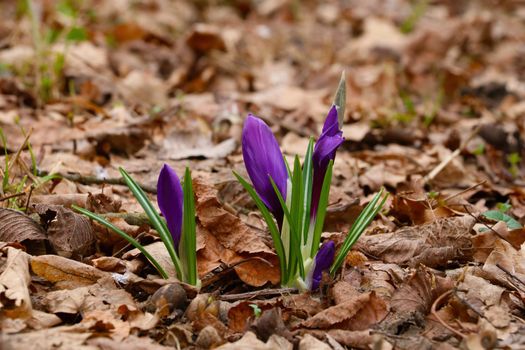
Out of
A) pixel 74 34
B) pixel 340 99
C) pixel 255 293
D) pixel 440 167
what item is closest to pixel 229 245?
pixel 255 293

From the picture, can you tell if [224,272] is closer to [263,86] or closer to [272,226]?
[272,226]

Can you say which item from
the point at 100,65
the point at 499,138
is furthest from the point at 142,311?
the point at 100,65

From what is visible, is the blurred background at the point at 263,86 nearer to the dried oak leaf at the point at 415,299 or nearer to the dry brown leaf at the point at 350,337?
the dried oak leaf at the point at 415,299

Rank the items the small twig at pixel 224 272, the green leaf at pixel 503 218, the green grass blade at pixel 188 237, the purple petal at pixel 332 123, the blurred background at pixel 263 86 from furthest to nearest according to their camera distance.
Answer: the blurred background at pixel 263 86, the green leaf at pixel 503 218, the small twig at pixel 224 272, the purple petal at pixel 332 123, the green grass blade at pixel 188 237

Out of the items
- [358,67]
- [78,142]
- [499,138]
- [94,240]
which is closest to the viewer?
[94,240]

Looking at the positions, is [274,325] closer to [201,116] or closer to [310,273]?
[310,273]

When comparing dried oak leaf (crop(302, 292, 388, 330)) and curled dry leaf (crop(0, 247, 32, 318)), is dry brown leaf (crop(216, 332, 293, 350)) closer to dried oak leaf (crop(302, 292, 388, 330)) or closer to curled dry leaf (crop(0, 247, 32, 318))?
dried oak leaf (crop(302, 292, 388, 330))

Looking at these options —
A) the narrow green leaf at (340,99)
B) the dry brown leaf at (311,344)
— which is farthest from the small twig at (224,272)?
A: the narrow green leaf at (340,99)
